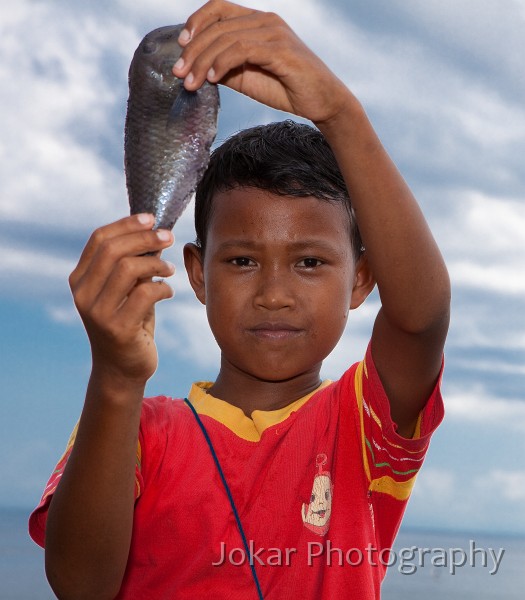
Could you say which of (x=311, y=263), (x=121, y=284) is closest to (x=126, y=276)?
(x=121, y=284)

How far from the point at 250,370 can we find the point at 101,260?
1110 millimetres

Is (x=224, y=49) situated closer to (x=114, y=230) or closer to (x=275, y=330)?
(x=114, y=230)

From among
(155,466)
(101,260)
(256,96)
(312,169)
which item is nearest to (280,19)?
(256,96)

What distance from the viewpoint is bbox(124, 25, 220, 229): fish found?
215cm

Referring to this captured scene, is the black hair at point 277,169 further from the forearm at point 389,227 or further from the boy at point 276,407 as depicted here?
the forearm at point 389,227

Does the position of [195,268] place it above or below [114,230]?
above

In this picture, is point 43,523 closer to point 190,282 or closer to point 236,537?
point 236,537

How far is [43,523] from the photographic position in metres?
2.79

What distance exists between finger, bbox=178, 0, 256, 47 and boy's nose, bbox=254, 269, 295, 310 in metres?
0.96

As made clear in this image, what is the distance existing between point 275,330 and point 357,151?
0.85 m

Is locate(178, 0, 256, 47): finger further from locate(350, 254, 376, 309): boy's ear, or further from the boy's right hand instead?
locate(350, 254, 376, 309): boy's ear

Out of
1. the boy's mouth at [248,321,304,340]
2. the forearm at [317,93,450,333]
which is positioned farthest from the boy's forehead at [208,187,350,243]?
the forearm at [317,93,450,333]

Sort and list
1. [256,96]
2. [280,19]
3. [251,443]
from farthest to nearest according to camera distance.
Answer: [251,443] → [256,96] → [280,19]

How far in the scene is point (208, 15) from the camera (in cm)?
220
